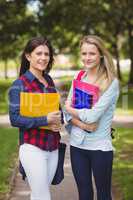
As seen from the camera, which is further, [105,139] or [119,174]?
[119,174]

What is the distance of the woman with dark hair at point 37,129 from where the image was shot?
4547 mm

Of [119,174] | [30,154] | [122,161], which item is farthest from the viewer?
[122,161]

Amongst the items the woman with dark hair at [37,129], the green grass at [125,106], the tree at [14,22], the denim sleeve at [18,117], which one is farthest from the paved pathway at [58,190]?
the tree at [14,22]

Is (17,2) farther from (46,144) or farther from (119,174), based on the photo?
(46,144)

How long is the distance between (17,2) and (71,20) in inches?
128

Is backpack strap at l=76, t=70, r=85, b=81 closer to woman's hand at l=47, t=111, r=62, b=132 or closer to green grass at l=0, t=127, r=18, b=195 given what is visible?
woman's hand at l=47, t=111, r=62, b=132

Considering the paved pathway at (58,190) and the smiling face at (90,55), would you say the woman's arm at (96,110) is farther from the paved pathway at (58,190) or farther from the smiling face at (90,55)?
the paved pathway at (58,190)

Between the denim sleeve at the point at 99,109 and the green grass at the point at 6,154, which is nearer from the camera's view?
the denim sleeve at the point at 99,109

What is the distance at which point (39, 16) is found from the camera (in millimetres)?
32844

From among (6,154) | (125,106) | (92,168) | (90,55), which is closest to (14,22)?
(125,106)

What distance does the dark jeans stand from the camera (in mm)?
4750

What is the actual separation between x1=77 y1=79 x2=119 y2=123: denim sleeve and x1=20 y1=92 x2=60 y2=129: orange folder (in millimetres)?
256

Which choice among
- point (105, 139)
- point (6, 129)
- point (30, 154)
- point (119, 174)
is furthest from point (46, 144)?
point (6, 129)

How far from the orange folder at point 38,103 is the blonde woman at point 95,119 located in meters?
0.23
